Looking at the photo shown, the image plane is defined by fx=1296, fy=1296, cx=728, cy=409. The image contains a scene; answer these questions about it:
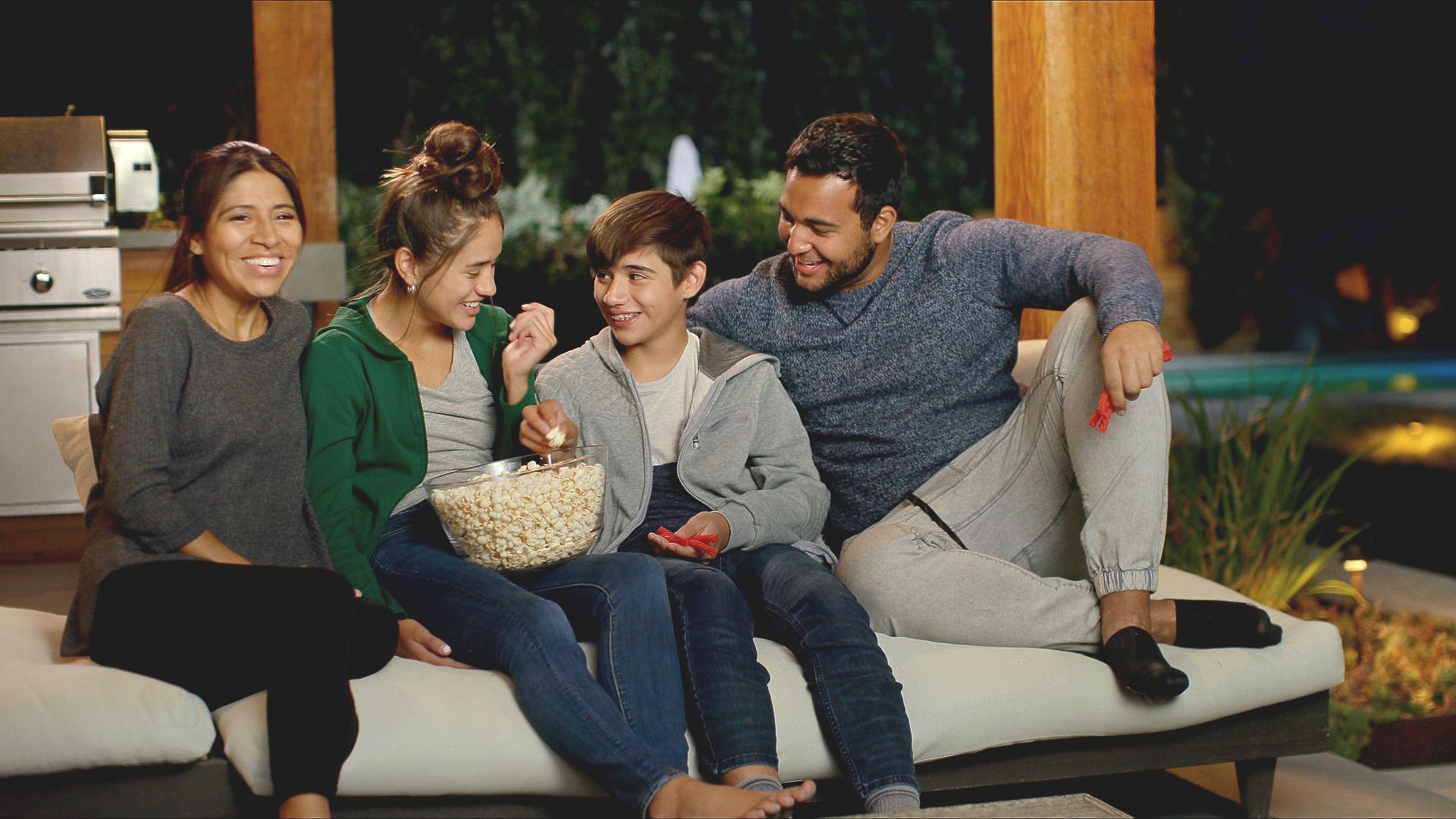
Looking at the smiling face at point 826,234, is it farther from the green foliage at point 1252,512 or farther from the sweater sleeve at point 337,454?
the green foliage at point 1252,512

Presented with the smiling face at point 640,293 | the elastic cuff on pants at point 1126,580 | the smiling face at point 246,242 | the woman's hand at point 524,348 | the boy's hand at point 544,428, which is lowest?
the elastic cuff on pants at point 1126,580

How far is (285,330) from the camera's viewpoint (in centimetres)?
188

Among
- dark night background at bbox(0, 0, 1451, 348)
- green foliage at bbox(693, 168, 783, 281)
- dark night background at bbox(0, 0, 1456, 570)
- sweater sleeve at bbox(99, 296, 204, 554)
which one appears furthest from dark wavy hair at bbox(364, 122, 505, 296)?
green foliage at bbox(693, 168, 783, 281)

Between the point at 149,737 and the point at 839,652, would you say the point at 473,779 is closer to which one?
the point at 149,737

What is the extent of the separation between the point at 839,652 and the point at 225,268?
100cm

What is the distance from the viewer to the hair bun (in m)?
1.96

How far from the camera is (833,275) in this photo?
227cm

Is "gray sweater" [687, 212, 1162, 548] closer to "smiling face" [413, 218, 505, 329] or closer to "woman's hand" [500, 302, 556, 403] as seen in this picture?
"woman's hand" [500, 302, 556, 403]

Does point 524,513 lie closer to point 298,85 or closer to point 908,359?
point 908,359

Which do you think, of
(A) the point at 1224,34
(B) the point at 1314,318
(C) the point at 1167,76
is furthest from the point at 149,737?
(B) the point at 1314,318

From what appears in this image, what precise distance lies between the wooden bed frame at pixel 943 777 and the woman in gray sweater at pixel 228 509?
0.39 feet

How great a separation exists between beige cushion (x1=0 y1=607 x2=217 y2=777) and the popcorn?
41 centimetres

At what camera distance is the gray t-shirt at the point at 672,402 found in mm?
2143

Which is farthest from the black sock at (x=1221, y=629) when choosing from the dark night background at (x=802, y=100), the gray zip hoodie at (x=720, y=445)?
the dark night background at (x=802, y=100)
